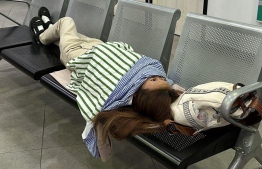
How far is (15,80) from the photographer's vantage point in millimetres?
3062

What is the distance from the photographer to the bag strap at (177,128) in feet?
4.20

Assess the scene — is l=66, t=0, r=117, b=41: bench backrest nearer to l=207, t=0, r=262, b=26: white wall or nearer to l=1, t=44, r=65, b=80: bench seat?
l=1, t=44, r=65, b=80: bench seat

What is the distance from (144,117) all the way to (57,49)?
134 cm

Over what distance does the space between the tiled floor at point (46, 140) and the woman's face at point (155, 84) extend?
2.18 feet

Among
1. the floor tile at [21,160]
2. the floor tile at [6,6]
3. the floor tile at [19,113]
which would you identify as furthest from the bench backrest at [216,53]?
the floor tile at [6,6]

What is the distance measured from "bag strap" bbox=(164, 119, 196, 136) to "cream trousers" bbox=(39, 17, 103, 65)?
0.99 metres

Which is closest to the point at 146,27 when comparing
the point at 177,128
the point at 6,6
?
the point at 177,128

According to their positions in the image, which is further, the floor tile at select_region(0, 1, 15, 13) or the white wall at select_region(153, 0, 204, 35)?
the floor tile at select_region(0, 1, 15, 13)

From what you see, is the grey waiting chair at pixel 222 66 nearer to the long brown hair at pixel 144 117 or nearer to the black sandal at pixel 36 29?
the long brown hair at pixel 144 117

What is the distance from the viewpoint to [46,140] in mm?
2184

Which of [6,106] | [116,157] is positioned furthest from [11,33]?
[116,157]

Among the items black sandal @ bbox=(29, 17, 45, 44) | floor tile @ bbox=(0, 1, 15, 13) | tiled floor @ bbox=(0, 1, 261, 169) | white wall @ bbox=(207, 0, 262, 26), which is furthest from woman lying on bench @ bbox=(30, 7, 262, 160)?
floor tile @ bbox=(0, 1, 15, 13)

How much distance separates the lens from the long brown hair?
130cm

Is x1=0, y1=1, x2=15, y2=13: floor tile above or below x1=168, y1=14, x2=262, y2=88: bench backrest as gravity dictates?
below
